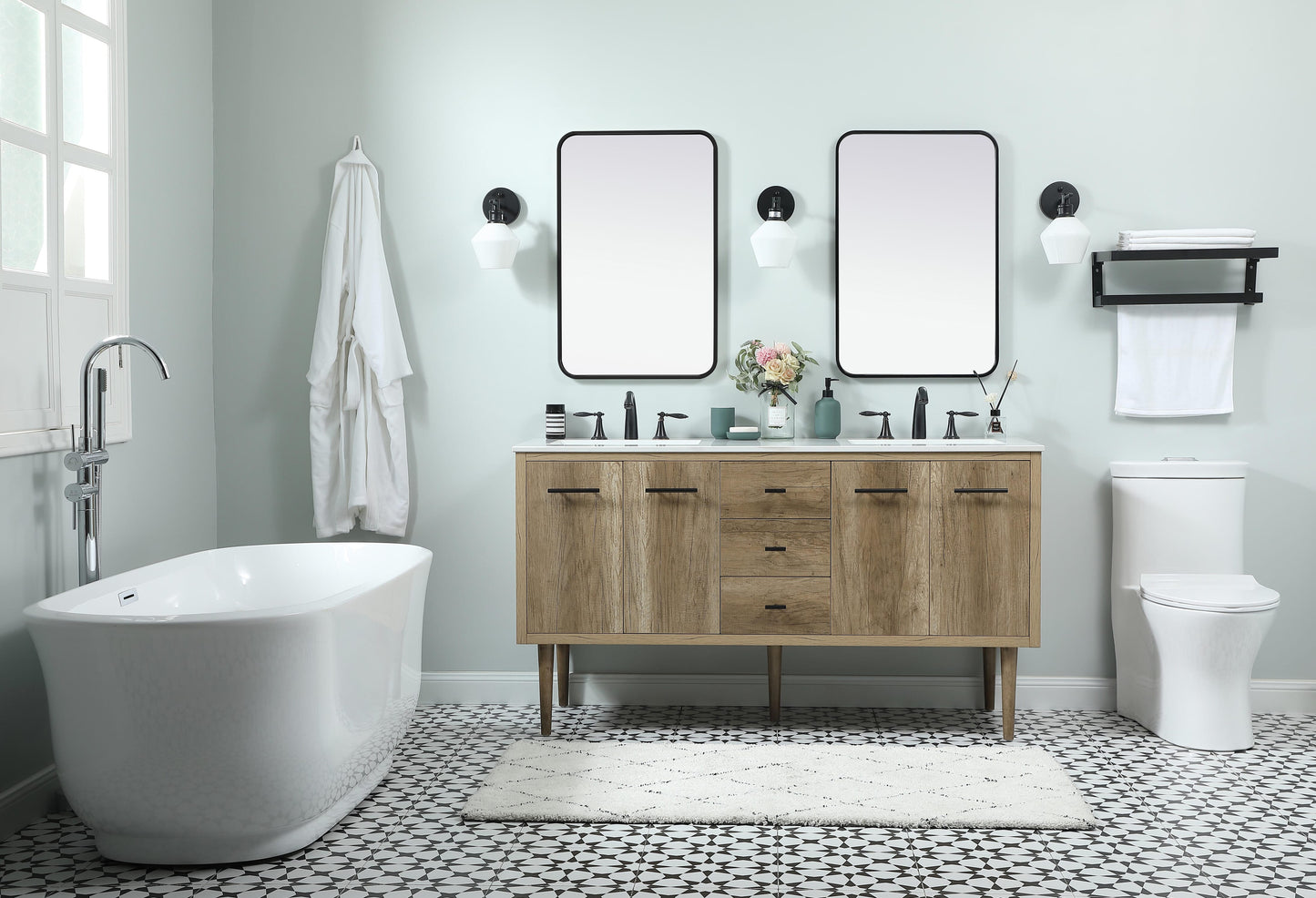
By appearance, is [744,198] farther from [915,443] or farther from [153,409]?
[153,409]

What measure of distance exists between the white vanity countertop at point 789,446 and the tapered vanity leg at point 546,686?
0.63 m

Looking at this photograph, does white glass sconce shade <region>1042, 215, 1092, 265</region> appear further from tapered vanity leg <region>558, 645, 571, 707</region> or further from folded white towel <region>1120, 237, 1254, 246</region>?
tapered vanity leg <region>558, 645, 571, 707</region>

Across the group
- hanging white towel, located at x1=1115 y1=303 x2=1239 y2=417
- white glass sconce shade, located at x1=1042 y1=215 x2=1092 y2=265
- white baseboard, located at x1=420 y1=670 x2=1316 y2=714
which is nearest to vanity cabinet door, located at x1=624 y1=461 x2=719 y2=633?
white baseboard, located at x1=420 y1=670 x2=1316 y2=714

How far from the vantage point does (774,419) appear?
336 cm

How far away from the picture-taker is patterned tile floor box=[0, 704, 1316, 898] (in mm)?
2180

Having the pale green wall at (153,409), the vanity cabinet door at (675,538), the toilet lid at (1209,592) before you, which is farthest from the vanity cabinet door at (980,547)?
the pale green wall at (153,409)

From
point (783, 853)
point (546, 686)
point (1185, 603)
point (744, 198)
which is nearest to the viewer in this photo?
point (783, 853)

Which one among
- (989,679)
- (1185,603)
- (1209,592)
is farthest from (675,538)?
(1209,592)

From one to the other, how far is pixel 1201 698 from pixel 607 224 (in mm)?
2400

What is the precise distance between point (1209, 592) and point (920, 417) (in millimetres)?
1012

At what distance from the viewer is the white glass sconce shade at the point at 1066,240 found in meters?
3.25

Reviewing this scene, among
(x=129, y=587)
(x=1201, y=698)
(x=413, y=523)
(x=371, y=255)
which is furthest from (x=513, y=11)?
(x=1201, y=698)

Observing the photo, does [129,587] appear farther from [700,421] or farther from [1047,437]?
[1047,437]

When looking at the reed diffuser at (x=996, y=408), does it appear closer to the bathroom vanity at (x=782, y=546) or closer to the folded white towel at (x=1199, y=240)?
the bathroom vanity at (x=782, y=546)
